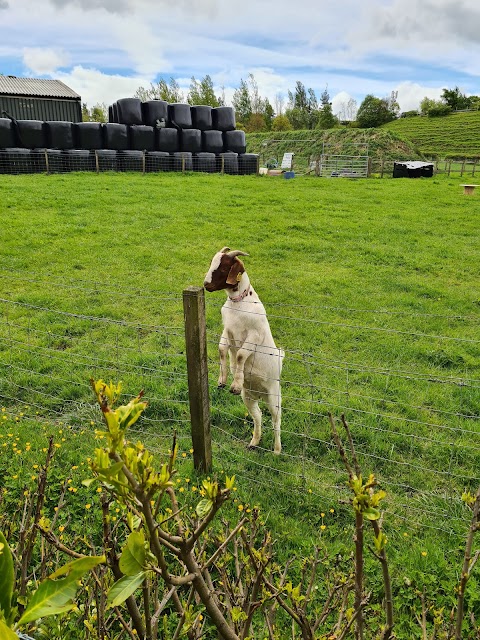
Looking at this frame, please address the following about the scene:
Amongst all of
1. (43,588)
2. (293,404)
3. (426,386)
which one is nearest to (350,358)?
(426,386)

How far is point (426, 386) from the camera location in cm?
559

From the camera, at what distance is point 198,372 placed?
12.5 ft

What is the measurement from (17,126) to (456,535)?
2106cm

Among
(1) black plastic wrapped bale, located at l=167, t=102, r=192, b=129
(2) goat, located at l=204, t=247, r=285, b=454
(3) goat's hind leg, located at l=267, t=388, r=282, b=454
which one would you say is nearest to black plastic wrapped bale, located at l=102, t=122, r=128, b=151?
(1) black plastic wrapped bale, located at l=167, t=102, r=192, b=129

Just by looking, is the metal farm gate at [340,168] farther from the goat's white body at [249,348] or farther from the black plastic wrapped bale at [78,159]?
the goat's white body at [249,348]

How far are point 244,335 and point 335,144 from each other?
38.0 meters

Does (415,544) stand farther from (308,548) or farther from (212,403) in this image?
(212,403)

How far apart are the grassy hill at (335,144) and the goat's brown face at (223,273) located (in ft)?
102

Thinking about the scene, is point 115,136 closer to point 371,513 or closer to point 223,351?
point 223,351

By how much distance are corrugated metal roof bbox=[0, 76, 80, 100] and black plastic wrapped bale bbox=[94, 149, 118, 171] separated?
12763 millimetres

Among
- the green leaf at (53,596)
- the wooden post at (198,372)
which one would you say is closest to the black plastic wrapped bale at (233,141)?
the wooden post at (198,372)

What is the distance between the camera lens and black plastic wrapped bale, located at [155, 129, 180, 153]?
22312 mm

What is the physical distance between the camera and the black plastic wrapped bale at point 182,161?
21.8 metres

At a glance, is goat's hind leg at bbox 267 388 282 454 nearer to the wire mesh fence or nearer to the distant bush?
the wire mesh fence
